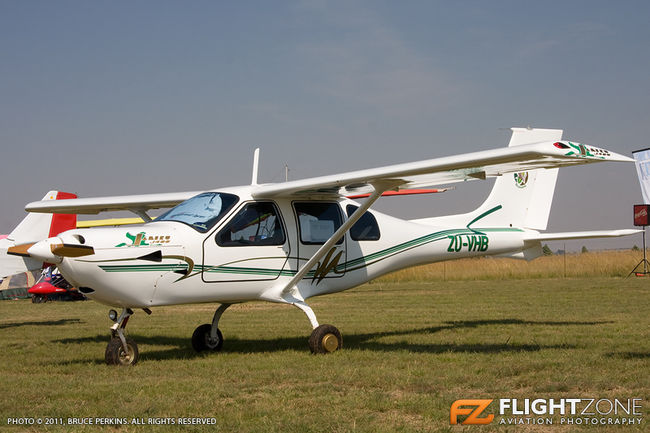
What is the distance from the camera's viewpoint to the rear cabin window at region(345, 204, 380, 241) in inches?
409

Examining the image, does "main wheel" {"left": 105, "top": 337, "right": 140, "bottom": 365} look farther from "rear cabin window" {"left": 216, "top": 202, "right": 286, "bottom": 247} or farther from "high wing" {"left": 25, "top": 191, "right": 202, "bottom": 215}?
"high wing" {"left": 25, "top": 191, "right": 202, "bottom": 215}

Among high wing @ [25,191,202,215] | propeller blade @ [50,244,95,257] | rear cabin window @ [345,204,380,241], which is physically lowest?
propeller blade @ [50,244,95,257]

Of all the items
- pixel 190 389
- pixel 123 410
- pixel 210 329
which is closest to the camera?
pixel 123 410

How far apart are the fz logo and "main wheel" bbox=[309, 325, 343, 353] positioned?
364 centimetres

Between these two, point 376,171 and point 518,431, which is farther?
point 376,171

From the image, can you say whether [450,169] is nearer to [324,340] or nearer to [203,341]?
[324,340]

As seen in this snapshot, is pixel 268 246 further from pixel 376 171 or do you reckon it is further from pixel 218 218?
pixel 376 171

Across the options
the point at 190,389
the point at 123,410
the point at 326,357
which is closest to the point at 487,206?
the point at 326,357

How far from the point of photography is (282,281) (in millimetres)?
9508

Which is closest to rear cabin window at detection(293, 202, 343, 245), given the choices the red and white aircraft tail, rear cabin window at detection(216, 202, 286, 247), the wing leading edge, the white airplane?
the white airplane

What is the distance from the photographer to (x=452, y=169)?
8.26 meters

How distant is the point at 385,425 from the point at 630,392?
239cm

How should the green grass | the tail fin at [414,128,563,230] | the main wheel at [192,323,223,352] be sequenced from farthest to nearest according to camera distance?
the tail fin at [414,128,563,230] < the main wheel at [192,323,223,352] < the green grass

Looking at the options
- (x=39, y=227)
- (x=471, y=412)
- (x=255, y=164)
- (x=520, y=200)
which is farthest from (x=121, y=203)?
(x=471, y=412)
